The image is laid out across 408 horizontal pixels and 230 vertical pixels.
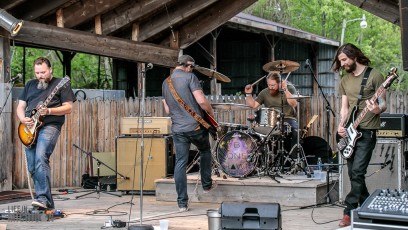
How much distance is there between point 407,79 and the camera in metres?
46.5

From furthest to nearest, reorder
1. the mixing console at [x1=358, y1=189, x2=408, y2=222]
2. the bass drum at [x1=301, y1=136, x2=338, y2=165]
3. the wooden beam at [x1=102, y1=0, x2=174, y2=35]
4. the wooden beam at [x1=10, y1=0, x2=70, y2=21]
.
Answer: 1. the wooden beam at [x1=102, y1=0, x2=174, y2=35]
2. the wooden beam at [x1=10, y1=0, x2=70, y2=21]
3. the bass drum at [x1=301, y1=136, x2=338, y2=165]
4. the mixing console at [x1=358, y1=189, x2=408, y2=222]

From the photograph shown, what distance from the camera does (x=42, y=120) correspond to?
8.33 metres

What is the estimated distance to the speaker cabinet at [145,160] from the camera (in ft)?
35.4

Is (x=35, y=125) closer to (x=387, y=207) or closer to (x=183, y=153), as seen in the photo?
(x=183, y=153)

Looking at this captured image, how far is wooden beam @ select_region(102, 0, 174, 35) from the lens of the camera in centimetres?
1444

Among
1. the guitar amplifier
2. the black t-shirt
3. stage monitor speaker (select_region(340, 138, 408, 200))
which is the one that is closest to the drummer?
stage monitor speaker (select_region(340, 138, 408, 200))

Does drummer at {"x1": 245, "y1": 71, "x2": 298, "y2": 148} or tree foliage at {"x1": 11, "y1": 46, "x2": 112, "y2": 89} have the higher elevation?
tree foliage at {"x1": 11, "y1": 46, "x2": 112, "y2": 89}

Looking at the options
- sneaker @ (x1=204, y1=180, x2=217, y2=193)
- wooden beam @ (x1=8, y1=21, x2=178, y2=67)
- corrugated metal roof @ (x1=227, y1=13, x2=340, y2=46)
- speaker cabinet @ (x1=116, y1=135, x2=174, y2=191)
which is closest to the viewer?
sneaker @ (x1=204, y1=180, x2=217, y2=193)

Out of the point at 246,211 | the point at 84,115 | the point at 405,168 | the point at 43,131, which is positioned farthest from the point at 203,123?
the point at 84,115

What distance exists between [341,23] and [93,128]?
101ft

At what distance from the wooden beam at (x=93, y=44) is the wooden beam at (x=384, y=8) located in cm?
474

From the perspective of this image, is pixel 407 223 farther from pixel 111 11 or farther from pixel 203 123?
pixel 111 11

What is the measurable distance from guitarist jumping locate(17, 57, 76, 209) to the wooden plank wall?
3.99 metres

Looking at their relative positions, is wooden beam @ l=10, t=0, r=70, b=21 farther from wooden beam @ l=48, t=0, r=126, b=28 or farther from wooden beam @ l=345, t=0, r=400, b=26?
wooden beam @ l=345, t=0, r=400, b=26
